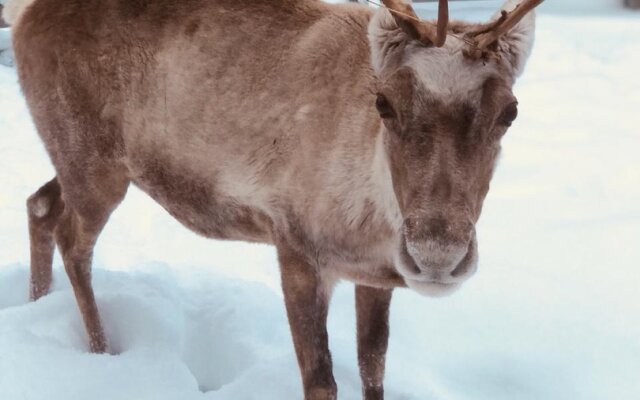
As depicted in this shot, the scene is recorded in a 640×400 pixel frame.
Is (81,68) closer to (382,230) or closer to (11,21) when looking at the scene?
(11,21)

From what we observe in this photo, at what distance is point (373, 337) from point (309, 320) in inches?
16.6

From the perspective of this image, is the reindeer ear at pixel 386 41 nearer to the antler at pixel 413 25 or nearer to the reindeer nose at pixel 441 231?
the antler at pixel 413 25

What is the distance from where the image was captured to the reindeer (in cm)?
237

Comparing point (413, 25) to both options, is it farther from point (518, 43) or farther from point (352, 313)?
point (352, 313)

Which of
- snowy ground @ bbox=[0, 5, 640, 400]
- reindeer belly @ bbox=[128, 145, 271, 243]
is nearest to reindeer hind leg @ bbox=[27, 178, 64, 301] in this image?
snowy ground @ bbox=[0, 5, 640, 400]

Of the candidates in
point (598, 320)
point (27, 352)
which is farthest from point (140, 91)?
point (598, 320)

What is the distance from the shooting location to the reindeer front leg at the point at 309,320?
3.11 metres

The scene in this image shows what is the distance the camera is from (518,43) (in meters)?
2.58

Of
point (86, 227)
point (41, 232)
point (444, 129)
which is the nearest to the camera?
point (444, 129)

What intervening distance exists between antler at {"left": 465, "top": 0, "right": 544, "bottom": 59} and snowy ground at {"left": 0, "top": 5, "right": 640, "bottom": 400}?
164cm

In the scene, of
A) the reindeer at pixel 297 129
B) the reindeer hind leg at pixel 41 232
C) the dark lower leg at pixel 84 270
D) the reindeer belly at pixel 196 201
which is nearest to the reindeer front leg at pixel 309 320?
the reindeer at pixel 297 129

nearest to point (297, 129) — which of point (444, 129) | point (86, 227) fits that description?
point (444, 129)

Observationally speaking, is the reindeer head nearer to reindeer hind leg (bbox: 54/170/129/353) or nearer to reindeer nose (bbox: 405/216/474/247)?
reindeer nose (bbox: 405/216/474/247)

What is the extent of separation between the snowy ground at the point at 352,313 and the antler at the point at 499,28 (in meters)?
1.64
